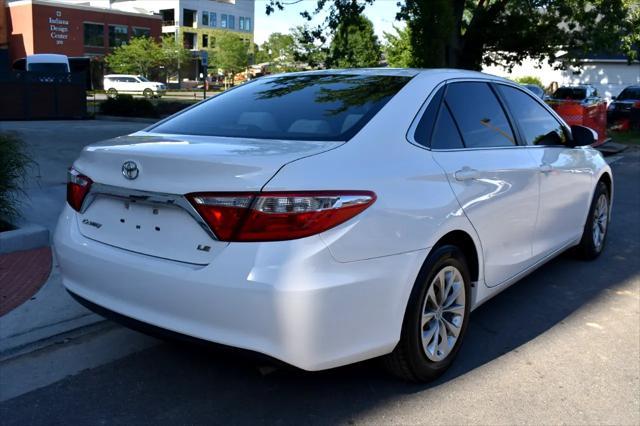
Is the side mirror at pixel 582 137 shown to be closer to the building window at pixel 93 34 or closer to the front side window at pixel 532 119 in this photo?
the front side window at pixel 532 119

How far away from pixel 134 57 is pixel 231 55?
16245 millimetres

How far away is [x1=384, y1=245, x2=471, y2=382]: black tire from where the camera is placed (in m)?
3.20

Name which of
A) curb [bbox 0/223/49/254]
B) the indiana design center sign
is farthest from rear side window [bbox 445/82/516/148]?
the indiana design center sign

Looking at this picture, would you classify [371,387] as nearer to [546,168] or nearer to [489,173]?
[489,173]

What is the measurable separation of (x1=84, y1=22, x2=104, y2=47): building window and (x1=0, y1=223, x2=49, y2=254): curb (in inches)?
2525

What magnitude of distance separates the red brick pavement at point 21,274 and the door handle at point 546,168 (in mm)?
3829

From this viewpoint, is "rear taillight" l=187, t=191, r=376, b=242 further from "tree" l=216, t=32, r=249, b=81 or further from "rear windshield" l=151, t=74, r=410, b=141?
"tree" l=216, t=32, r=249, b=81

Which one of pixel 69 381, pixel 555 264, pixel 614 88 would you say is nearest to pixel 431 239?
pixel 69 381

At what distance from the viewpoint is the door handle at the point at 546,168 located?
4.54m

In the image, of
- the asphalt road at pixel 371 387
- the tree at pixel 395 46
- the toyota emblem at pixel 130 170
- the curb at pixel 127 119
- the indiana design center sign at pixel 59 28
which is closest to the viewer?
the toyota emblem at pixel 130 170

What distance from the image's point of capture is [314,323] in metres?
2.73

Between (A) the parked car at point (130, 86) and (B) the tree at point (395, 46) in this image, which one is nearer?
(B) the tree at point (395, 46)

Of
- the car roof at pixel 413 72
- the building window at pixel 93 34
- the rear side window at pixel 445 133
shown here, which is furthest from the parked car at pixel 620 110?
the building window at pixel 93 34

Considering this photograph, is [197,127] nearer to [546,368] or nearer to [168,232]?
[168,232]
